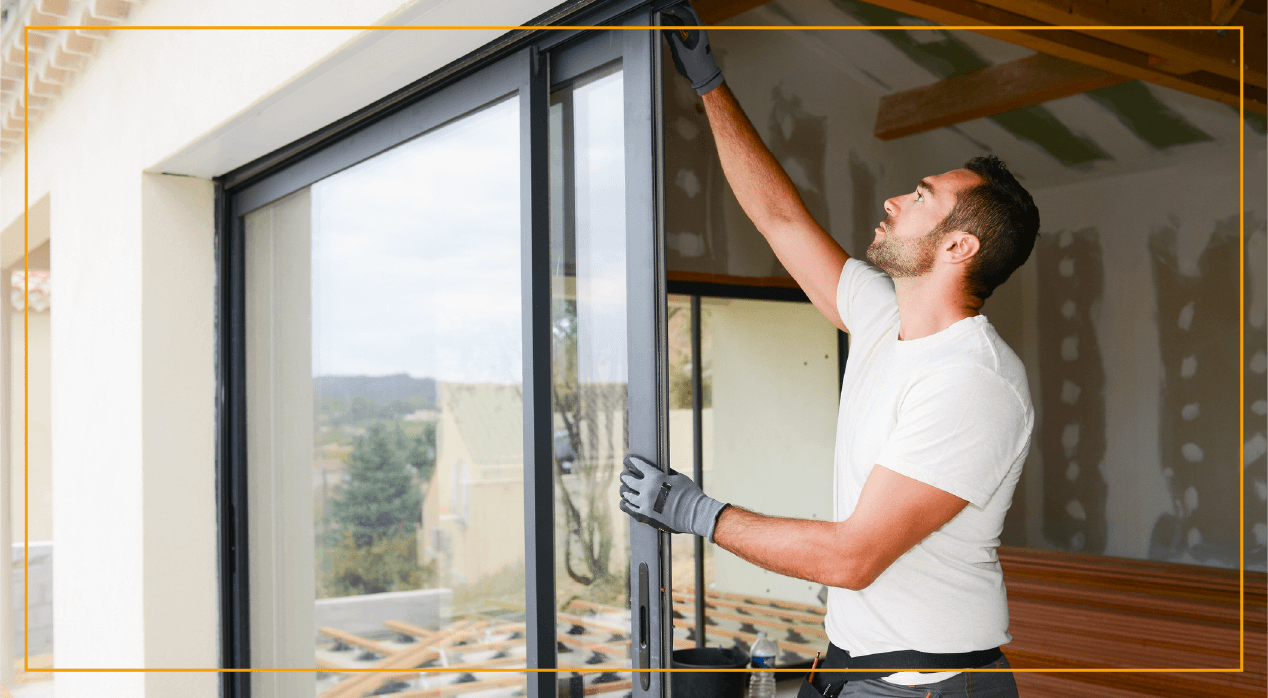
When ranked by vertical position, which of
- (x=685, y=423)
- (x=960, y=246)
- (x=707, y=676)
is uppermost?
(x=960, y=246)

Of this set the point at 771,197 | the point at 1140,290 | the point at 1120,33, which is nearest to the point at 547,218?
the point at 771,197

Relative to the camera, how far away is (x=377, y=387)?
268 cm

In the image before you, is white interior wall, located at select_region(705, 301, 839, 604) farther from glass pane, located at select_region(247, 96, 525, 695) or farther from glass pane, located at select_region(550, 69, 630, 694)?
glass pane, located at select_region(550, 69, 630, 694)

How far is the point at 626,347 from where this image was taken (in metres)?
1.67

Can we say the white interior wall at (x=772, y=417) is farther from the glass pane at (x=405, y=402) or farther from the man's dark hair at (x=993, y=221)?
the man's dark hair at (x=993, y=221)

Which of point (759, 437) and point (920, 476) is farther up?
point (920, 476)

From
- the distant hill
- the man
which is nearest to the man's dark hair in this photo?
the man

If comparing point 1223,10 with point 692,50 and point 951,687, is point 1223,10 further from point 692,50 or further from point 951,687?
point 951,687

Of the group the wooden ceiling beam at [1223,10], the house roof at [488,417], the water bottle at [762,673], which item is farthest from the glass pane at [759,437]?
the house roof at [488,417]

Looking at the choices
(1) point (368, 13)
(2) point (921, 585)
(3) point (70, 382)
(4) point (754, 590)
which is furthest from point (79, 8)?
(4) point (754, 590)

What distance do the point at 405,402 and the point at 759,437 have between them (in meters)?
3.07

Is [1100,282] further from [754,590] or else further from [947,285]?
[947,285]

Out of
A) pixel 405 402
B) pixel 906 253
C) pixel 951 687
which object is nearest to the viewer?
pixel 951 687

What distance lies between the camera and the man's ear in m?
1.62
